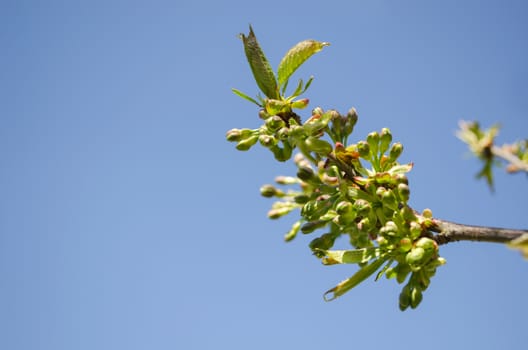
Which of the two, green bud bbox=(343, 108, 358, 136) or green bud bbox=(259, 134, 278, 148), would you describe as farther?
green bud bbox=(343, 108, 358, 136)

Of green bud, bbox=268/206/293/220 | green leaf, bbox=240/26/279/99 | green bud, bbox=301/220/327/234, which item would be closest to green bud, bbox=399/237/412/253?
green bud, bbox=301/220/327/234

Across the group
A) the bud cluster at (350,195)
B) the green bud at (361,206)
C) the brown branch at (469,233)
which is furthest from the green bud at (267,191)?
the brown branch at (469,233)

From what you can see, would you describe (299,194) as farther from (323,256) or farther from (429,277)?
(429,277)

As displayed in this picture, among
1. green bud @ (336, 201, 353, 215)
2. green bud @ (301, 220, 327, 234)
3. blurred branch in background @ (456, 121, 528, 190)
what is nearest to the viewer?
blurred branch in background @ (456, 121, 528, 190)

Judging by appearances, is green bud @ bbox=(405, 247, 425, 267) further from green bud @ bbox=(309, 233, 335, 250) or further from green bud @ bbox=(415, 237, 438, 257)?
green bud @ bbox=(309, 233, 335, 250)

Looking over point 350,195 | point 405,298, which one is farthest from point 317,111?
point 405,298

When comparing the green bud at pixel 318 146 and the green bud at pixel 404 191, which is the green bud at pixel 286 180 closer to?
the green bud at pixel 318 146

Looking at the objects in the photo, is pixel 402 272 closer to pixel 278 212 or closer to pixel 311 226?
pixel 311 226

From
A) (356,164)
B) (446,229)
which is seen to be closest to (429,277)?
(446,229)
